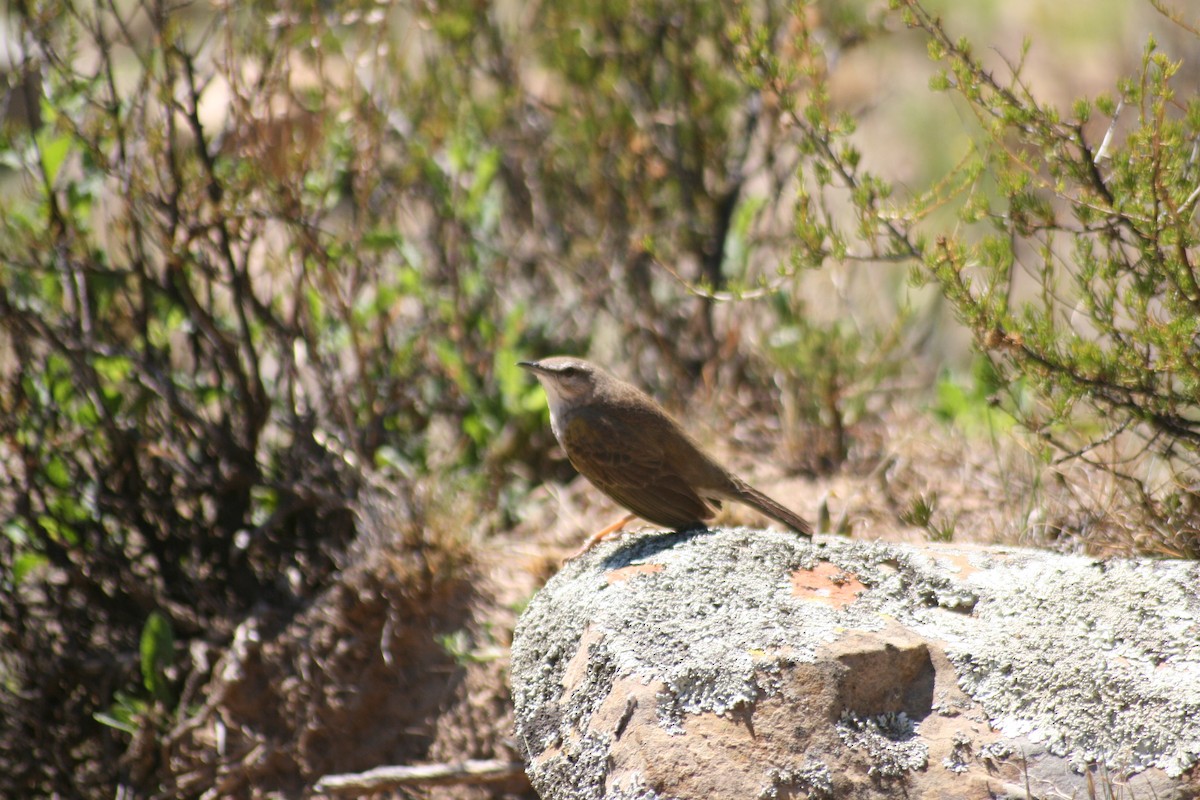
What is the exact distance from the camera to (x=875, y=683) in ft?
10.7

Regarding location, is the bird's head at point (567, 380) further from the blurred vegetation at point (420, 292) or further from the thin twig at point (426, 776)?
the thin twig at point (426, 776)

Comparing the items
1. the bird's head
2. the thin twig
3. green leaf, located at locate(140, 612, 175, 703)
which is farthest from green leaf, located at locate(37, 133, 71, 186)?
the thin twig

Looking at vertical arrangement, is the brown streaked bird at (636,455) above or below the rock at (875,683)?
above

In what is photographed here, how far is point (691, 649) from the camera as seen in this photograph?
11.0 ft

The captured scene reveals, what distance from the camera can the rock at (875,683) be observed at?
3.10 metres

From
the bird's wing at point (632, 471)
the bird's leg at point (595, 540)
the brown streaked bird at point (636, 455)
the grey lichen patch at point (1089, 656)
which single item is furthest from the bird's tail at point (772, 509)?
the grey lichen patch at point (1089, 656)

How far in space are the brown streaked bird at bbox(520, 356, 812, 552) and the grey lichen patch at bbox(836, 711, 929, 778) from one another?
1.12 m

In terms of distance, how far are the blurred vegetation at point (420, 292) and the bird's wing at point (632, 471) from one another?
0.71 m

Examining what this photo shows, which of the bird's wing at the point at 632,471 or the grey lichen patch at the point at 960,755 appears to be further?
the bird's wing at the point at 632,471

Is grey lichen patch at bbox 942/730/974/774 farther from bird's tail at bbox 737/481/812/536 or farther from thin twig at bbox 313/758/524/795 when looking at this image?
thin twig at bbox 313/758/524/795

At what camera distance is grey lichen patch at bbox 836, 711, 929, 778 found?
315 cm

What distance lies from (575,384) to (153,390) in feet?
6.86

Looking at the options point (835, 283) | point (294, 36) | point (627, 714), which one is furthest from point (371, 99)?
point (627, 714)

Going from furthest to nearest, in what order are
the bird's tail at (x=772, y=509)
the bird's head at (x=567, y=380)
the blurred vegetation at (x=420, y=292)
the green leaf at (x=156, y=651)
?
the green leaf at (x=156, y=651)
the bird's head at (x=567, y=380)
the bird's tail at (x=772, y=509)
the blurred vegetation at (x=420, y=292)
